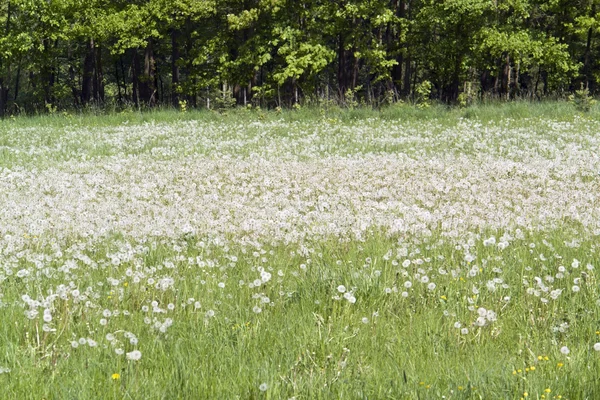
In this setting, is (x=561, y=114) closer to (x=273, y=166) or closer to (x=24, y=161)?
(x=273, y=166)

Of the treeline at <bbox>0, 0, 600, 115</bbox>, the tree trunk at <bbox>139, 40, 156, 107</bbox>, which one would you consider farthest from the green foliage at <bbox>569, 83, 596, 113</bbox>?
the tree trunk at <bbox>139, 40, 156, 107</bbox>

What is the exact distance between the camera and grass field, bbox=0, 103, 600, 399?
3.41 m

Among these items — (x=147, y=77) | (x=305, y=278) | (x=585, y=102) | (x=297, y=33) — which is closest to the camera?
(x=305, y=278)

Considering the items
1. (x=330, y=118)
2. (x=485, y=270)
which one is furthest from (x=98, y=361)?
(x=330, y=118)

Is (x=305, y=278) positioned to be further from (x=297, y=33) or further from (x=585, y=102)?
(x=297, y=33)

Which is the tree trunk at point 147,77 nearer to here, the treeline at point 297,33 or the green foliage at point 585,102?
the treeline at point 297,33

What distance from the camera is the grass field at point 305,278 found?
3.41 meters

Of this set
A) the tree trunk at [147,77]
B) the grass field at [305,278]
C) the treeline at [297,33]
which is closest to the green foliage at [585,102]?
the grass field at [305,278]

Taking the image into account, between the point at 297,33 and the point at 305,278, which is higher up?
the point at 297,33

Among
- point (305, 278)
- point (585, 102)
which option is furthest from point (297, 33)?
point (305, 278)

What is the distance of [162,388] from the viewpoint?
11.0ft

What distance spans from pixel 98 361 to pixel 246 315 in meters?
1.13

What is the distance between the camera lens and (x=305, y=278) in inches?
205

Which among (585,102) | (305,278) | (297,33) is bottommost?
(305,278)
